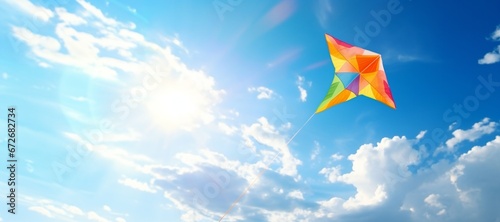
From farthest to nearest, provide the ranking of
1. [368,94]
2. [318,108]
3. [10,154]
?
[368,94], [318,108], [10,154]

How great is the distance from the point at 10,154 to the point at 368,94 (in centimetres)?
1792

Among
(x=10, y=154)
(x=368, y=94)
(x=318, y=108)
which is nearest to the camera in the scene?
(x=10, y=154)

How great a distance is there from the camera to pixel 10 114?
14359 millimetres

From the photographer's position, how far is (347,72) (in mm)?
16844

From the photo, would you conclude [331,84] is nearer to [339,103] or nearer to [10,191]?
[339,103]

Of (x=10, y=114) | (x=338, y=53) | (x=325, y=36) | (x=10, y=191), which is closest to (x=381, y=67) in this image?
(x=338, y=53)

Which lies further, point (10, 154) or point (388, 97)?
point (388, 97)

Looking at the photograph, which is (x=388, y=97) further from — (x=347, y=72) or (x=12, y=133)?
(x=12, y=133)

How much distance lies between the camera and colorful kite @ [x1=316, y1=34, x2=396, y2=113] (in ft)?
52.7

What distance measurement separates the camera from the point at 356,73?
55.0 feet

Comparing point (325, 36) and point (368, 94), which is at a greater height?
point (325, 36)

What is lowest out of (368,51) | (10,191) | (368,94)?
(10,191)

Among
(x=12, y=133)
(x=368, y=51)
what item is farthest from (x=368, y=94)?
(x=12, y=133)

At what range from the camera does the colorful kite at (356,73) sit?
16062 mm
